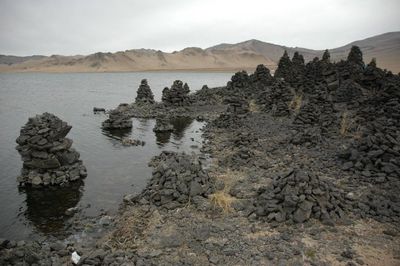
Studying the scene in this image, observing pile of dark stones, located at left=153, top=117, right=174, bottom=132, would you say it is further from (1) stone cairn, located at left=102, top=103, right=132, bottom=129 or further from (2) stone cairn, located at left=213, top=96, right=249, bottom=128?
(2) stone cairn, located at left=213, top=96, right=249, bottom=128

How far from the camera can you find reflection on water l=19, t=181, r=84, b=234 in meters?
18.3

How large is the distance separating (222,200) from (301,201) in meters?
4.10

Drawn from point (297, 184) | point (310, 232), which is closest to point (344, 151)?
point (297, 184)

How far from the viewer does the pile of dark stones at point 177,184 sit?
19.0 m

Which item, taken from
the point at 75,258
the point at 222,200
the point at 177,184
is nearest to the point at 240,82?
the point at 177,184

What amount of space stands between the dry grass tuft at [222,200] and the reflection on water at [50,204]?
7.69 metres

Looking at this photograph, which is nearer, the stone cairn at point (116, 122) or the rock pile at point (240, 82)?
the stone cairn at point (116, 122)

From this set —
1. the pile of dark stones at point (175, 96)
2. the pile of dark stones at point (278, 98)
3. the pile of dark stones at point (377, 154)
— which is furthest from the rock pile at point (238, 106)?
the pile of dark stones at point (377, 154)

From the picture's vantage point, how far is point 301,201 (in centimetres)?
1633

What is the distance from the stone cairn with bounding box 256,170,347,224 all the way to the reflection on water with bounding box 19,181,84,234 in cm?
1030

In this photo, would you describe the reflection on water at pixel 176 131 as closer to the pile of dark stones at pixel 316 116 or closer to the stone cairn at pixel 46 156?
the stone cairn at pixel 46 156

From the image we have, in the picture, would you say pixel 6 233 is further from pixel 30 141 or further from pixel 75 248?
pixel 30 141

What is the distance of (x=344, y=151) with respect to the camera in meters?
24.0

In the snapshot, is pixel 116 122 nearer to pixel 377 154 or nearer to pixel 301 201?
pixel 377 154
